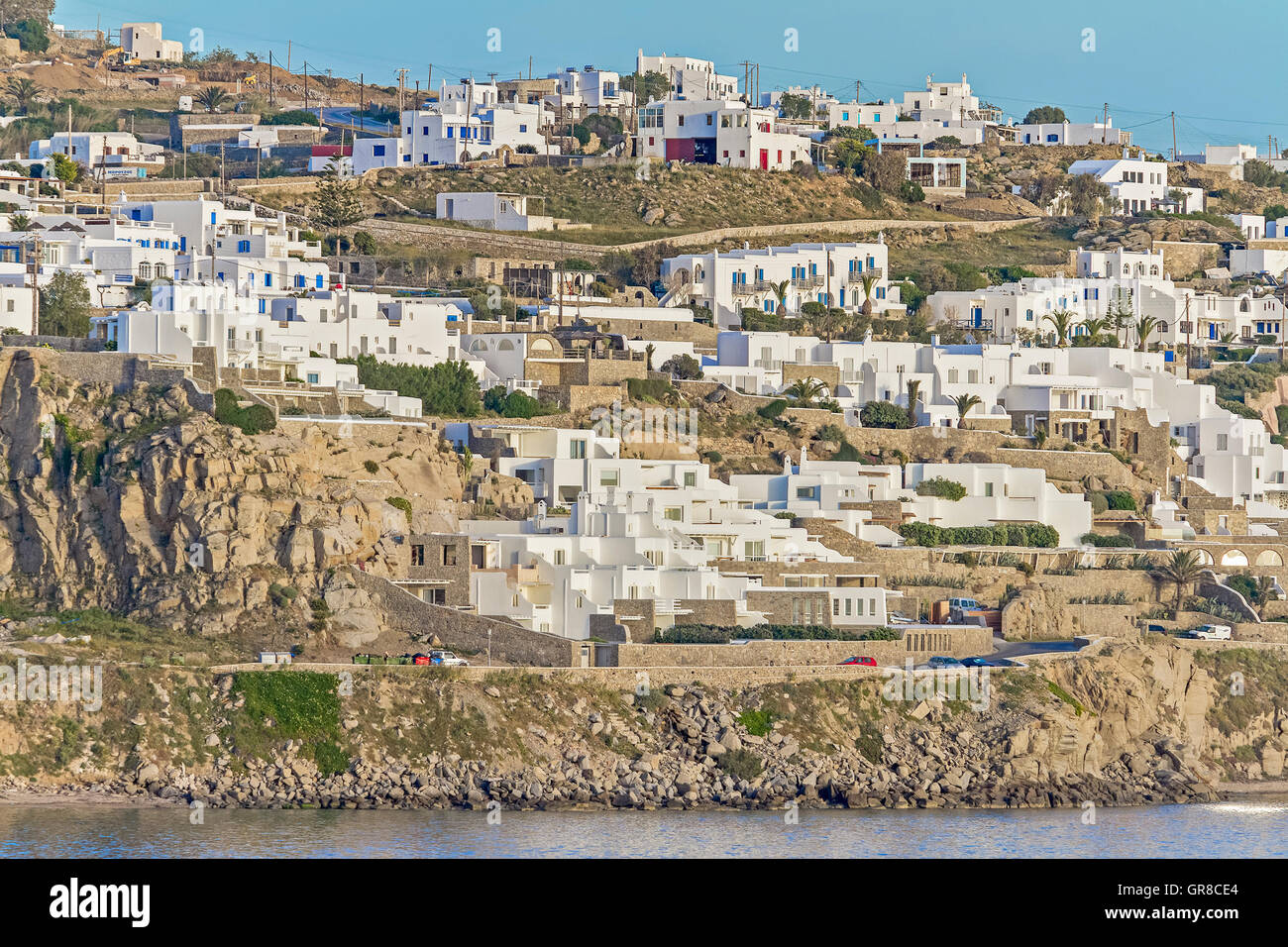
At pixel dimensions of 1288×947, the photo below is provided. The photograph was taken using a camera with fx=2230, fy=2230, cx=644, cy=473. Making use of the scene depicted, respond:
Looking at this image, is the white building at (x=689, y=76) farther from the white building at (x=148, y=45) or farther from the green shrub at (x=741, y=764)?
the green shrub at (x=741, y=764)

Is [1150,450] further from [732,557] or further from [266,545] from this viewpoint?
[266,545]

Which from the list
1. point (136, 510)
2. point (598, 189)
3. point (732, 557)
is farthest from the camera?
point (598, 189)

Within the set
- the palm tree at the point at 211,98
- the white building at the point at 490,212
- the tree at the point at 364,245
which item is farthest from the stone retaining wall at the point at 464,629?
the palm tree at the point at 211,98

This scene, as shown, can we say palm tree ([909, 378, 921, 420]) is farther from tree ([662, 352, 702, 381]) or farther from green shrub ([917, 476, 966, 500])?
tree ([662, 352, 702, 381])

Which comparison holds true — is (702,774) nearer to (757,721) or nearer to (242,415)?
(757,721)
